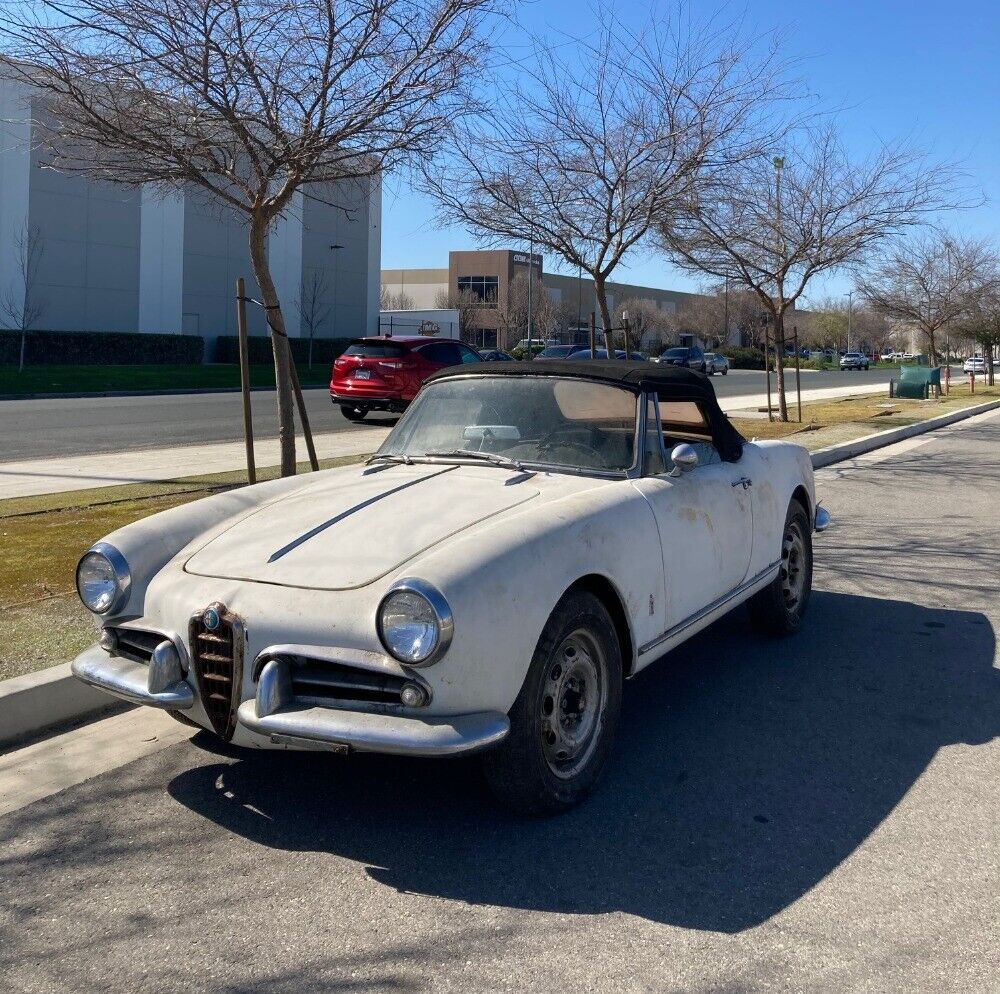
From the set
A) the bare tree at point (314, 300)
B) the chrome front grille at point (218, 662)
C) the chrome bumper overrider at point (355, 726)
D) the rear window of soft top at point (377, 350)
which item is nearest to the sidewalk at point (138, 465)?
the rear window of soft top at point (377, 350)

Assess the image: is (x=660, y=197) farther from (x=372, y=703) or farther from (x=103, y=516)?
(x=372, y=703)

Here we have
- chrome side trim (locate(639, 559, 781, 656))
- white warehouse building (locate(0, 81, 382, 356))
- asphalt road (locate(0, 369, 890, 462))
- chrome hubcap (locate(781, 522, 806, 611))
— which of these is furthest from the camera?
white warehouse building (locate(0, 81, 382, 356))

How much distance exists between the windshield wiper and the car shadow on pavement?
1.23 m

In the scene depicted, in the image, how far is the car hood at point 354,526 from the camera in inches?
149

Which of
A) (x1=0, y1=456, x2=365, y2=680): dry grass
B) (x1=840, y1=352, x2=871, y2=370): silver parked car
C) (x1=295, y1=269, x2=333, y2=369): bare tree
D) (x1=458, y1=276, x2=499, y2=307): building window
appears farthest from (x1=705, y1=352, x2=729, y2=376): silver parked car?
(x1=0, y1=456, x2=365, y2=680): dry grass

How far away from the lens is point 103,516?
29.1ft

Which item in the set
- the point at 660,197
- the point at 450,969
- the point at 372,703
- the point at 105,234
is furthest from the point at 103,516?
the point at 105,234

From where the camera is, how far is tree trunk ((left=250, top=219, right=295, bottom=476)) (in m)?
9.52

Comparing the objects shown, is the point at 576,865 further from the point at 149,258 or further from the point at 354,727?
the point at 149,258

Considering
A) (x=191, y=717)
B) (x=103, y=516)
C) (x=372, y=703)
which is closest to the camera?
(x=372, y=703)

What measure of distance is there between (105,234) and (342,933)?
42574mm

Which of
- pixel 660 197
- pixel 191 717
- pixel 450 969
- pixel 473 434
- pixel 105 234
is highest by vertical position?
pixel 105 234

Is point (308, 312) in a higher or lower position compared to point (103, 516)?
higher

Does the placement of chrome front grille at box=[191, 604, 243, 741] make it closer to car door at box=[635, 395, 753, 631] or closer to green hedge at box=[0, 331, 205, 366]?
car door at box=[635, 395, 753, 631]
